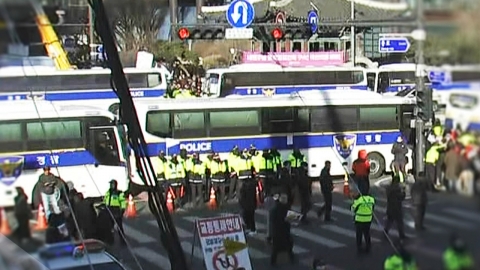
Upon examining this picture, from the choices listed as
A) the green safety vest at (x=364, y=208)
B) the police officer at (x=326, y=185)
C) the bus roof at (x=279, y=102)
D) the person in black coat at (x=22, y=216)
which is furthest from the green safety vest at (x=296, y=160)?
the person in black coat at (x=22, y=216)

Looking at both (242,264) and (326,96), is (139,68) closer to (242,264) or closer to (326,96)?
(326,96)

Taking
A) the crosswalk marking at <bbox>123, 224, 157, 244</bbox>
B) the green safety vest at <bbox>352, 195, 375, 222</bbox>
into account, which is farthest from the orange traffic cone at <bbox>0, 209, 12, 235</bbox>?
the crosswalk marking at <bbox>123, 224, 157, 244</bbox>

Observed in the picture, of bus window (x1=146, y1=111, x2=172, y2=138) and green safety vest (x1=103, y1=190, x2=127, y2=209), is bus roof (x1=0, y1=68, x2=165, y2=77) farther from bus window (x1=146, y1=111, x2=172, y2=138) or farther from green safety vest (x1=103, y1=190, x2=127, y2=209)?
green safety vest (x1=103, y1=190, x2=127, y2=209)

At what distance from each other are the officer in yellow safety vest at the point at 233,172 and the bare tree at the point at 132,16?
95.1 inches

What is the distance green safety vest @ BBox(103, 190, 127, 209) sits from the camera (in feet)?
27.4

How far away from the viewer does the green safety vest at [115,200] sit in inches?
329

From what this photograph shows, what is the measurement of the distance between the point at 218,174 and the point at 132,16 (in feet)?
17.7

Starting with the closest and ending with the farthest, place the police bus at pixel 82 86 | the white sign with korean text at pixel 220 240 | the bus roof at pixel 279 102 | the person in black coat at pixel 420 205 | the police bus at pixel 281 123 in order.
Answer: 1. the person in black coat at pixel 420 205
2. the police bus at pixel 82 86
3. the white sign with korean text at pixel 220 240
4. the police bus at pixel 281 123
5. the bus roof at pixel 279 102

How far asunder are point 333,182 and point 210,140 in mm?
3481

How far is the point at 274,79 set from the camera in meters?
18.7

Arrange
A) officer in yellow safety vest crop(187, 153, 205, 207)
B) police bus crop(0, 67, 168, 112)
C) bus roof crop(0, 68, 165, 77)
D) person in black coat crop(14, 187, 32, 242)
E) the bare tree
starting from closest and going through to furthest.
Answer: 1. person in black coat crop(14, 187, 32, 242)
2. bus roof crop(0, 68, 165, 77)
3. police bus crop(0, 67, 168, 112)
4. the bare tree
5. officer in yellow safety vest crop(187, 153, 205, 207)

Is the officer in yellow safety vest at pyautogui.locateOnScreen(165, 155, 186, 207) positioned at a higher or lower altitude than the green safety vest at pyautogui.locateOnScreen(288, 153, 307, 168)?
lower

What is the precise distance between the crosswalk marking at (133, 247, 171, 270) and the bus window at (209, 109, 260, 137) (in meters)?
5.42

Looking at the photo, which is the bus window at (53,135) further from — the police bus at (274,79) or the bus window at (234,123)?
the police bus at (274,79)
